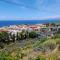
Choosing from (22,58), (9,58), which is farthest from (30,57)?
(9,58)

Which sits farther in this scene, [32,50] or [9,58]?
[32,50]

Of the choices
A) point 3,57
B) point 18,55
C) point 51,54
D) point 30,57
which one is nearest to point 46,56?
point 51,54

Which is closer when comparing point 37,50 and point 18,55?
point 18,55

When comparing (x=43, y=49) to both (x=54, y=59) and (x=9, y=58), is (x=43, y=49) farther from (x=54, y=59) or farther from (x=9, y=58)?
(x=9, y=58)

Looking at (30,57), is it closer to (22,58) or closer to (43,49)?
(22,58)

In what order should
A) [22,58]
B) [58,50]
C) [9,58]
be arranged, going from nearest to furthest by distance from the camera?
[9,58]
[22,58]
[58,50]

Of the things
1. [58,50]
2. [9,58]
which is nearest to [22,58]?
[9,58]

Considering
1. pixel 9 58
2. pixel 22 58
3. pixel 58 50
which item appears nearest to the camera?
pixel 9 58

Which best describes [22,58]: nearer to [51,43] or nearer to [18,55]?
[18,55]
